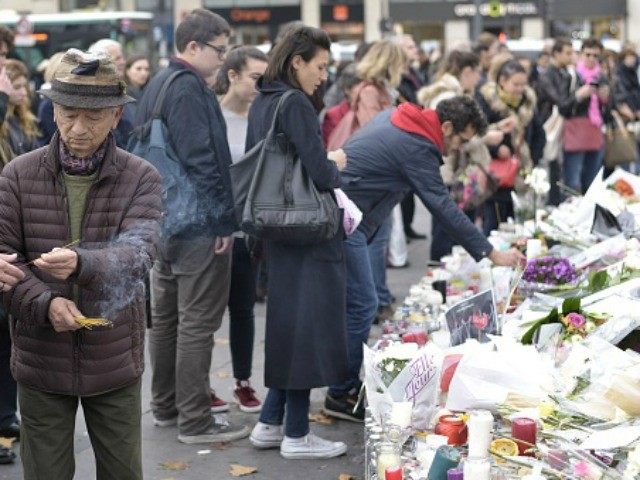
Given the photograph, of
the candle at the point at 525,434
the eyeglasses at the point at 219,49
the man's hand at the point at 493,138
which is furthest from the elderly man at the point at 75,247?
the man's hand at the point at 493,138

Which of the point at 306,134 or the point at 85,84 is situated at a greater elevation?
the point at 85,84

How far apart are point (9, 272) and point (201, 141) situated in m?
2.18

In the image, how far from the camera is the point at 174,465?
5965 millimetres

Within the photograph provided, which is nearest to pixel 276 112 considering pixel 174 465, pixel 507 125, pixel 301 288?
pixel 301 288

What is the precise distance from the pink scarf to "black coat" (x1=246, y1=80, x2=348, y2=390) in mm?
8424

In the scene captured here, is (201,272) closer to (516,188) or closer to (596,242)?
(596,242)

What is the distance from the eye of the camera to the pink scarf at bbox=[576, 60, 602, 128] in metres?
13.8

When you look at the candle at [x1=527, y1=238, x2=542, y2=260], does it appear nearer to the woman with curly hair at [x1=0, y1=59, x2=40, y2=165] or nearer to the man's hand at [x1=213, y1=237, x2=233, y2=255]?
the man's hand at [x1=213, y1=237, x2=233, y2=255]

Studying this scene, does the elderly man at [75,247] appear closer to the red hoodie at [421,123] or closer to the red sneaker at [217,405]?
the red hoodie at [421,123]

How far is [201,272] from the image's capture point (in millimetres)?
6145

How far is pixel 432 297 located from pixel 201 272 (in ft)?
5.74

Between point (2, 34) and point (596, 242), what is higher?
point (2, 34)

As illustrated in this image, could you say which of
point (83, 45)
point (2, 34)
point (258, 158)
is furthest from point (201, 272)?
point (83, 45)

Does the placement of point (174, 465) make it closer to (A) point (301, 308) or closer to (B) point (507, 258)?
(A) point (301, 308)
